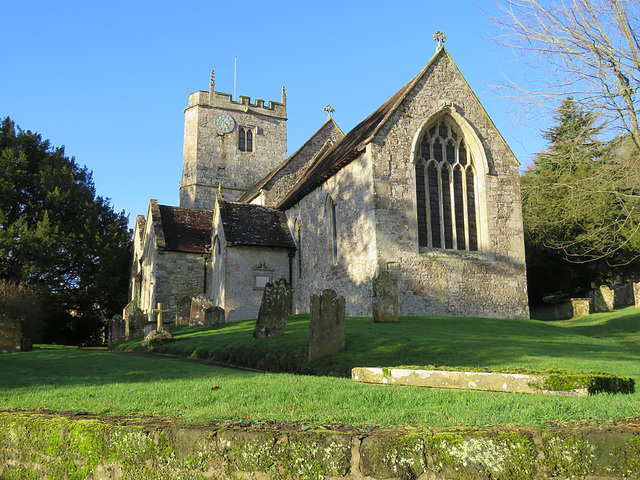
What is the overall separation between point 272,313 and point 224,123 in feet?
116

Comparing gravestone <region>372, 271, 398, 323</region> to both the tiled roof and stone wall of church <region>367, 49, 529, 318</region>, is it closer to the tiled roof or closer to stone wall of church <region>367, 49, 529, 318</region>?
stone wall of church <region>367, 49, 529, 318</region>

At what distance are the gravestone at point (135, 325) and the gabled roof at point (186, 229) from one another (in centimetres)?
472

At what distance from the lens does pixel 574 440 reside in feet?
11.4

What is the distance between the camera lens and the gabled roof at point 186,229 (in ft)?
93.5

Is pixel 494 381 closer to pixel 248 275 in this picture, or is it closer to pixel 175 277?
pixel 248 275

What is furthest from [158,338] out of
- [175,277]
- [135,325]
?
[175,277]

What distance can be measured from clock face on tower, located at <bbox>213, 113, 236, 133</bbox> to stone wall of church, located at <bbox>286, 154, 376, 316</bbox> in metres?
22.7

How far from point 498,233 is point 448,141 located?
4.28 meters

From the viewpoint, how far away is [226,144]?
46.2m

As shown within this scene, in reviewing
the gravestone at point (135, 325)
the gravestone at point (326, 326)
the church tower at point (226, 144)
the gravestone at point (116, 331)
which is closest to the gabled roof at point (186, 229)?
the gravestone at point (116, 331)

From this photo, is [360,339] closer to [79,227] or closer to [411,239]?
[411,239]

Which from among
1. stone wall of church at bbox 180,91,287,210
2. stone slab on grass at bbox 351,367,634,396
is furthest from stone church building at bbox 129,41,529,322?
stone wall of church at bbox 180,91,287,210

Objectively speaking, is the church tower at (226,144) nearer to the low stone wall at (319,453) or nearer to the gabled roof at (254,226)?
the gabled roof at (254,226)

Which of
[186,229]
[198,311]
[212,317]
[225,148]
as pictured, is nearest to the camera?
[212,317]
